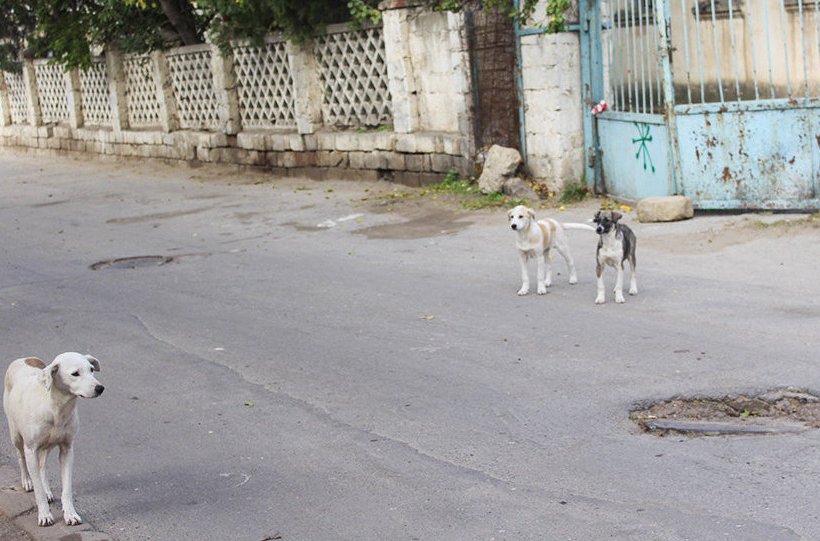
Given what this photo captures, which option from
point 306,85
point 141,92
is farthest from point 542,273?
point 141,92

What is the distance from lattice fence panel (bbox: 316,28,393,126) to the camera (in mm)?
16781

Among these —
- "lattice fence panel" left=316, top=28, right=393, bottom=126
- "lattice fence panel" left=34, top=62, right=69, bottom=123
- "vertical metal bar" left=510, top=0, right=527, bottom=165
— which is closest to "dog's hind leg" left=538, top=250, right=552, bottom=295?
"vertical metal bar" left=510, top=0, right=527, bottom=165

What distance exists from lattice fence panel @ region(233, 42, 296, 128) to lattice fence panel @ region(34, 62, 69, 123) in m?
8.19

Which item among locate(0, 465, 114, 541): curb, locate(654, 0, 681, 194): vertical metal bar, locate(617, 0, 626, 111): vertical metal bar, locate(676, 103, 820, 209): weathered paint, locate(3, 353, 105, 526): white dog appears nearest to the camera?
locate(3, 353, 105, 526): white dog

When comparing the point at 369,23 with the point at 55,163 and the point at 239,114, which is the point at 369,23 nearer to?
the point at 239,114

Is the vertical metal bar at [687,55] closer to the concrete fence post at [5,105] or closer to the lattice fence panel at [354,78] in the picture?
the lattice fence panel at [354,78]

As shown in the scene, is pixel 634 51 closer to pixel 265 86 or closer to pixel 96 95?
pixel 265 86

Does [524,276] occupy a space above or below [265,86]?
below

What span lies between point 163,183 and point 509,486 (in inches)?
610

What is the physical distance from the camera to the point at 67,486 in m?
5.15

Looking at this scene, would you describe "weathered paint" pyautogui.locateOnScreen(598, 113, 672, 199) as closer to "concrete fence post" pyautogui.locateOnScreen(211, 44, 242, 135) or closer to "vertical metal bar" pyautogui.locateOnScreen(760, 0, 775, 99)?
"vertical metal bar" pyautogui.locateOnScreen(760, 0, 775, 99)

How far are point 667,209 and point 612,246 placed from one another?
324 centimetres

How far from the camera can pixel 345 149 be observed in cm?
1742

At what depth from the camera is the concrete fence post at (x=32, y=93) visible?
92.1 ft
